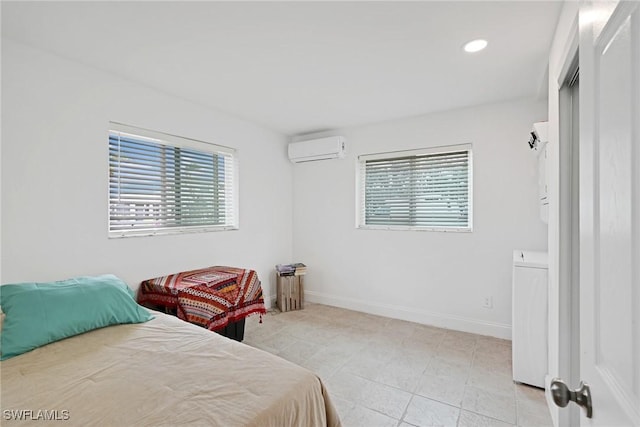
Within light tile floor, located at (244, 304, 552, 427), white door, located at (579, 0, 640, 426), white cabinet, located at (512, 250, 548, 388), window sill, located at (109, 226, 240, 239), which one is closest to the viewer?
white door, located at (579, 0, 640, 426)

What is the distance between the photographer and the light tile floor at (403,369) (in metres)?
1.93

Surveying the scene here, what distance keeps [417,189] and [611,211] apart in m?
3.12

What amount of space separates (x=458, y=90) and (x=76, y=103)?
3194mm

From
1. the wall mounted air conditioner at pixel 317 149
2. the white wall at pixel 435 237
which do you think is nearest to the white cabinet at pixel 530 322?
the white wall at pixel 435 237

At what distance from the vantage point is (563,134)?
1642 mm

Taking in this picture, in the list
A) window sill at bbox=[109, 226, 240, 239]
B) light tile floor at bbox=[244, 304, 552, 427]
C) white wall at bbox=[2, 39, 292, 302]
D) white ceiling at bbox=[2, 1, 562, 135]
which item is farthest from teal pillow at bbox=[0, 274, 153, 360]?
white ceiling at bbox=[2, 1, 562, 135]

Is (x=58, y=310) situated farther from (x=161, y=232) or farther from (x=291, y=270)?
(x=291, y=270)

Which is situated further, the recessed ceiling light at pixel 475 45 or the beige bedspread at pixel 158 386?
the recessed ceiling light at pixel 475 45

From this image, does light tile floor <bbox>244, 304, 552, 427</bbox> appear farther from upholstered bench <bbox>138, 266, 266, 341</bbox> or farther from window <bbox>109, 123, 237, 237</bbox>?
window <bbox>109, 123, 237, 237</bbox>

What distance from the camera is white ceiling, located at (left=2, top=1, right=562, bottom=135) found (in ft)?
5.61

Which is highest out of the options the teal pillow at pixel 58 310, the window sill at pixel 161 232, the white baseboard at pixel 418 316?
the window sill at pixel 161 232

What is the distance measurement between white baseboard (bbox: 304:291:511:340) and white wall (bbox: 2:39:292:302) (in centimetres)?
179

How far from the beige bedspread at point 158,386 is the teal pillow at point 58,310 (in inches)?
3.0

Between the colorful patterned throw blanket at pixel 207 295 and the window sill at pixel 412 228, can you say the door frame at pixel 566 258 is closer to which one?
the window sill at pixel 412 228
